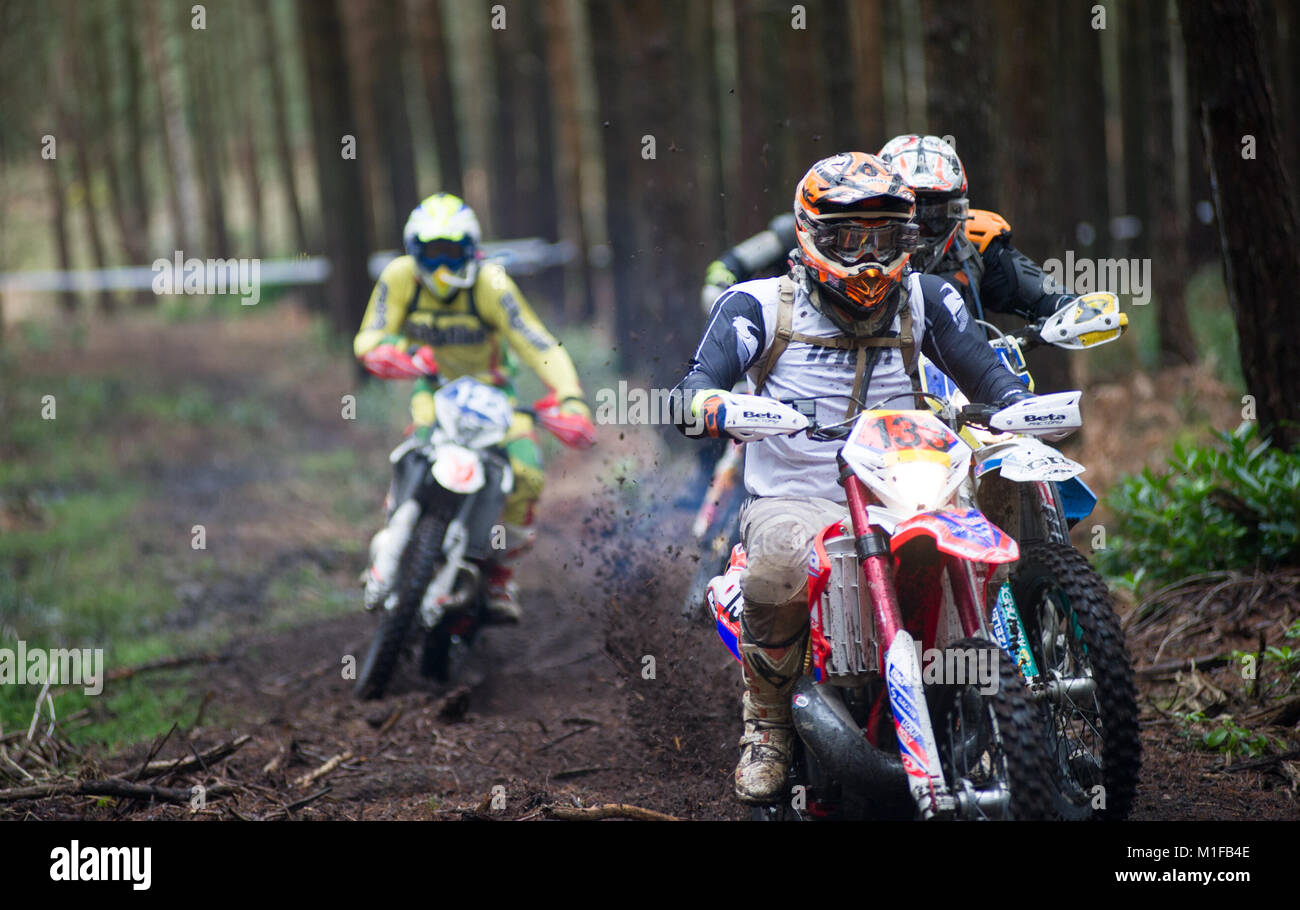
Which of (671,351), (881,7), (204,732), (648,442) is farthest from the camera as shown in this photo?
(881,7)

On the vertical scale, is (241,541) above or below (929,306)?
below

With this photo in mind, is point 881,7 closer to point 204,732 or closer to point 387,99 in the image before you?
point 387,99

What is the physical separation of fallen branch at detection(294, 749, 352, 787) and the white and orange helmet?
3395 millimetres

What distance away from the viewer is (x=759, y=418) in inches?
168

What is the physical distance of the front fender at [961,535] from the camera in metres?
3.84

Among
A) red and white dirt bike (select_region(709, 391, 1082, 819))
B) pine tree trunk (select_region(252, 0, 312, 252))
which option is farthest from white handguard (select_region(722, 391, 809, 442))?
pine tree trunk (select_region(252, 0, 312, 252))

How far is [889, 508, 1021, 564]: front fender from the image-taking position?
3.84 meters

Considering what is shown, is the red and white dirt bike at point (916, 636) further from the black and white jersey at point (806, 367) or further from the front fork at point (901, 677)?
the black and white jersey at point (806, 367)

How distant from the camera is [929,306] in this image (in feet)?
16.5

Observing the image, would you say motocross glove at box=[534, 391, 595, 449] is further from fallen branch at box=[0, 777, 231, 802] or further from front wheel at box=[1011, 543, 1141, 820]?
front wheel at box=[1011, 543, 1141, 820]

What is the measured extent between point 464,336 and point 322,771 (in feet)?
9.24

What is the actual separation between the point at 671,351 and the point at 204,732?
6.55 meters

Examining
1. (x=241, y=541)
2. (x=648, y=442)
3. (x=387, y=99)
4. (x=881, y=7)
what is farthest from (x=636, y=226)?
(x=387, y=99)

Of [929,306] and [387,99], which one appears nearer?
[929,306]
